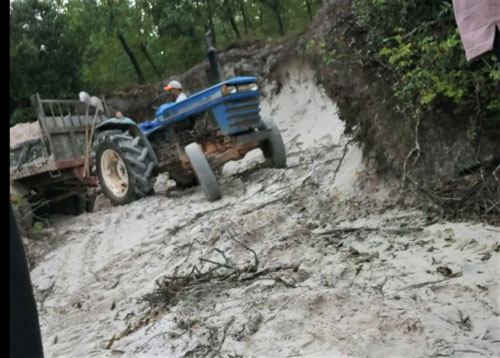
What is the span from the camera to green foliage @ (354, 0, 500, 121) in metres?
3.64

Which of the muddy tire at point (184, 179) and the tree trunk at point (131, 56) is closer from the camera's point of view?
the muddy tire at point (184, 179)

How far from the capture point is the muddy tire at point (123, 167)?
24.4ft

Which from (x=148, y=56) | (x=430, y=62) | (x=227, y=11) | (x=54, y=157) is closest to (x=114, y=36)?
(x=148, y=56)

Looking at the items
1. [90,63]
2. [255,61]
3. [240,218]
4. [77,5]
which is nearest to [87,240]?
[240,218]

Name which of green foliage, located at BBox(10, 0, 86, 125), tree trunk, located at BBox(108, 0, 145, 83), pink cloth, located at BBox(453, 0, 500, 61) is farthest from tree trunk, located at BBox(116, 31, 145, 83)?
pink cloth, located at BBox(453, 0, 500, 61)

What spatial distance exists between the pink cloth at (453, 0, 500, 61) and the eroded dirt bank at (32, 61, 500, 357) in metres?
1.17

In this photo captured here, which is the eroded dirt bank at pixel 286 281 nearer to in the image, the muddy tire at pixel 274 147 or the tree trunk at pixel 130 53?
the muddy tire at pixel 274 147

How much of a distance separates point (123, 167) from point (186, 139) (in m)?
1.11

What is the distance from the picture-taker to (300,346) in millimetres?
2279

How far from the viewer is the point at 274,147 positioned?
26.1ft

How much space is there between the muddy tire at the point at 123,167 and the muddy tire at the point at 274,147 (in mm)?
1819

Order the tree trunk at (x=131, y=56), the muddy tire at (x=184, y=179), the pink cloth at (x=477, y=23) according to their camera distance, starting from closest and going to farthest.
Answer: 1. the pink cloth at (x=477, y=23)
2. the muddy tire at (x=184, y=179)
3. the tree trunk at (x=131, y=56)

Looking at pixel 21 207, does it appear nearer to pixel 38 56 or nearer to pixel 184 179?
pixel 184 179

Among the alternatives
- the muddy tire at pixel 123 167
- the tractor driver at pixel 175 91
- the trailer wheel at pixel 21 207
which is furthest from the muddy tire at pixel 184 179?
the trailer wheel at pixel 21 207
